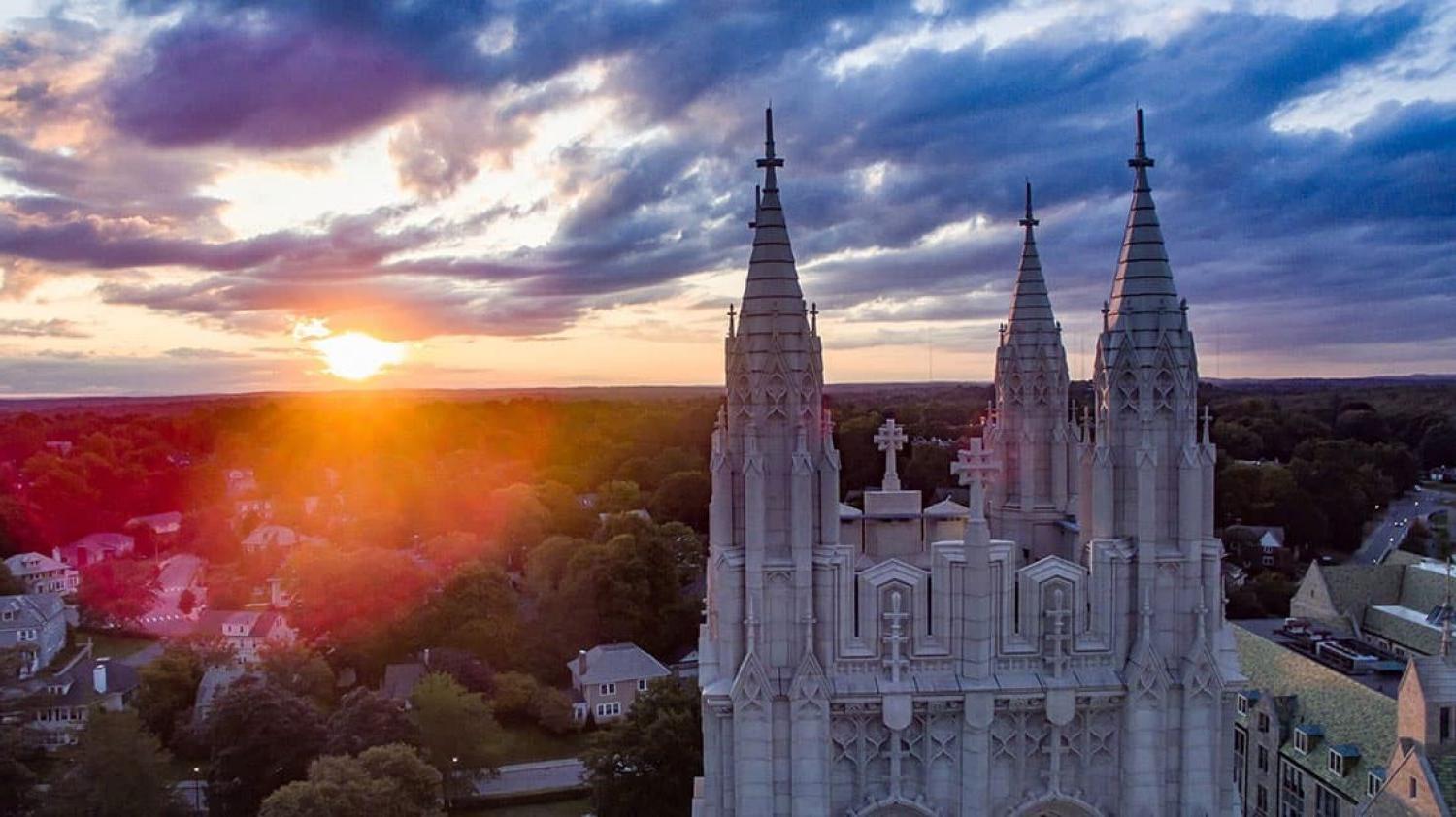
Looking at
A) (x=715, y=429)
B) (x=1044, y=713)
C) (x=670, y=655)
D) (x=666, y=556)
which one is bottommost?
(x=670, y=655)

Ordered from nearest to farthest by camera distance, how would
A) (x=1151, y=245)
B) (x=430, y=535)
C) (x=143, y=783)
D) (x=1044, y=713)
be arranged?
(x=1044, y=713) → (x=1151, y=245) → (x=143, y=783) → (x=430, y=535)

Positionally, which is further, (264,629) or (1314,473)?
(1314,473)

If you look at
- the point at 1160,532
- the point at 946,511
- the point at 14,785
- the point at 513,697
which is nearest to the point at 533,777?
the point at 513,697

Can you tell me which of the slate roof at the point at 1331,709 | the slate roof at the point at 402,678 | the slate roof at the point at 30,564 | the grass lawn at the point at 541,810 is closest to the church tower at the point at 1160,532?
the slate roof at the point at 1331,709

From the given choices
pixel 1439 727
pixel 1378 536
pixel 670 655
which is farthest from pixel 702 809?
pixel 1378 536

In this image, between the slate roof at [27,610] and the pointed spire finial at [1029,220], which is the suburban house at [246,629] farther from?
the pointed spire finial at [1029,220]

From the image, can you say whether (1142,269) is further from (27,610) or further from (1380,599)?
(27,610)

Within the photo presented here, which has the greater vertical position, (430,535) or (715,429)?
(715,429)

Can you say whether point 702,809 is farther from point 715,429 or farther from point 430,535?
point 430,535
